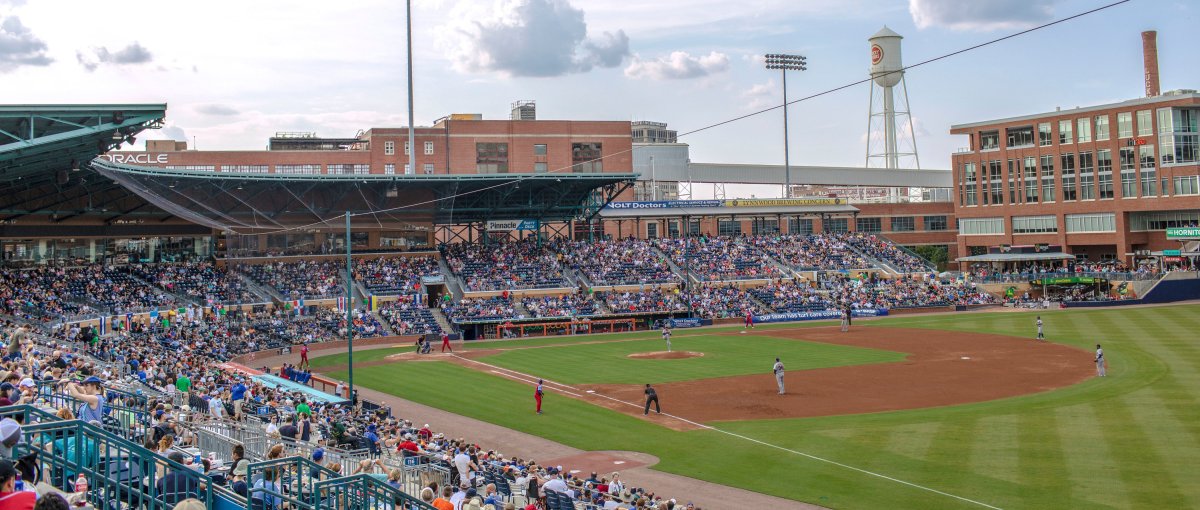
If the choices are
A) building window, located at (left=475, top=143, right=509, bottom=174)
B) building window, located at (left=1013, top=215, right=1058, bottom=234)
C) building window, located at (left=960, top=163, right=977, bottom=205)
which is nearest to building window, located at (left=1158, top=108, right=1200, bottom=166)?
building window, located at (left=1013, top=215, right=1058, bottom=234)

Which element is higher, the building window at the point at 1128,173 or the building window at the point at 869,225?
the building window at the point at 1128,173

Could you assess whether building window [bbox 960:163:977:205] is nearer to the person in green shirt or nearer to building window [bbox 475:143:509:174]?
building window [bbox 475:143:509:174]

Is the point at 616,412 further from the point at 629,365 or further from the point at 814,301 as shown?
the point at 814,301

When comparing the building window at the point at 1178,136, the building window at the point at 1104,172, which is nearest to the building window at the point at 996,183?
the building window at the point at 1104,172

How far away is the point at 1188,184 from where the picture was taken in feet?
233

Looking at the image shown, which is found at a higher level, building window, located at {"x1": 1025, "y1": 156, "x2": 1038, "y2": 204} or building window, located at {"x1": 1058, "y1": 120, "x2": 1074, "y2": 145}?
building window, located at {"x1": 1058, "y1": 120, "x2": 1074, "y2": 145}

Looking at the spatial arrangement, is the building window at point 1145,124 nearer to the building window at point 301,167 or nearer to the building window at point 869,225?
the building window at point 869,225

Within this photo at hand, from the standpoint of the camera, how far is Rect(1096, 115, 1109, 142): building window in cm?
7562

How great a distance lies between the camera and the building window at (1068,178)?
3063 inches

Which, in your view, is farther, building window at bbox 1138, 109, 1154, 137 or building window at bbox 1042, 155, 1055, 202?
building window at bbox 1042, 155, 1055, 202

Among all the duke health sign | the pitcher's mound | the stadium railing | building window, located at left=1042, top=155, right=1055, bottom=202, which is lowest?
the pitcher's mound

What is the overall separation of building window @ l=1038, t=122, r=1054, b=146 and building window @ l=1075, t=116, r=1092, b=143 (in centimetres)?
225

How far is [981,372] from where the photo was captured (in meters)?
34.4

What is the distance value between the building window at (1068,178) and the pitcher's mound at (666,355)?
51.1 metres
